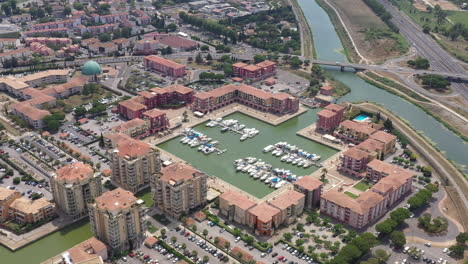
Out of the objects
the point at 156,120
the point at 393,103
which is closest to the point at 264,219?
the point at 156,120

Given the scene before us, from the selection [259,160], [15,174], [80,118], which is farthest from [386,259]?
[80,118]

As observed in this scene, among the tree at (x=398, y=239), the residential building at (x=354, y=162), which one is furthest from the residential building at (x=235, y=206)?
the residential building at (x=354, y=162)

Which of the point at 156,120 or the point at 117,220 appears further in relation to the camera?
the point at 156,120

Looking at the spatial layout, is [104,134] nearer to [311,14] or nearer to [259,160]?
[259,160]

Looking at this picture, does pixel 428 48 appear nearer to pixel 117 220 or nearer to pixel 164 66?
pixel 164 66

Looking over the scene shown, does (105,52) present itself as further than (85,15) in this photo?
No

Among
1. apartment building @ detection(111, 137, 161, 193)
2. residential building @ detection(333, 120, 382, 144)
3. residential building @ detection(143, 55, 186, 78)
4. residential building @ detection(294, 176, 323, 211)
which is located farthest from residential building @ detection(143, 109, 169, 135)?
residential building @ detection(294, 176, 323, 211)
